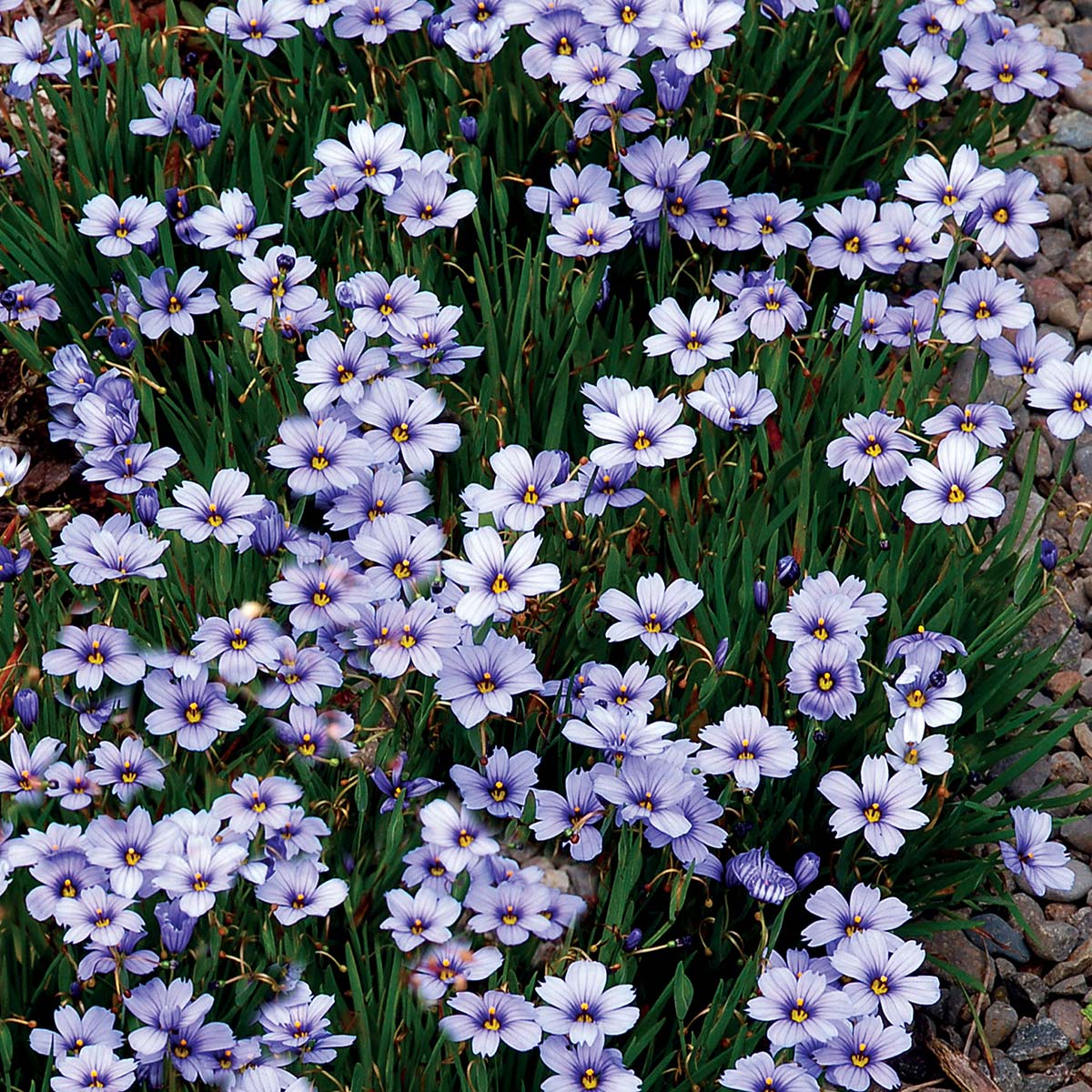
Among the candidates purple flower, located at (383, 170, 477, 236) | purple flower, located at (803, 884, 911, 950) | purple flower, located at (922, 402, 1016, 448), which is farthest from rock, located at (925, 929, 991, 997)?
purple flower, located at (383, 170, 477, 236)

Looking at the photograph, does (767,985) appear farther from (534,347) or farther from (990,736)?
(534,347)

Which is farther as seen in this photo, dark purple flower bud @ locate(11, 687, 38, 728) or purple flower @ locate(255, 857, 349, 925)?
dark purple flower bud @ locate(11, 687, 38, 728)

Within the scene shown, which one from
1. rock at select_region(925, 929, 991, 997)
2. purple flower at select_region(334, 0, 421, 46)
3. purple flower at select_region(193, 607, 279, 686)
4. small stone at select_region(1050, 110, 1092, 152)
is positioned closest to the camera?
purple flower at select_region(193, 607, 279, 686)

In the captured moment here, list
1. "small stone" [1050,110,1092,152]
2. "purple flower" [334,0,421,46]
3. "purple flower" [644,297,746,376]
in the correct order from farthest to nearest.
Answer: "small stone" [1050,110,1092,152], "purple flower" [334,0,421,46], "purple flower" [644,297,746,376]

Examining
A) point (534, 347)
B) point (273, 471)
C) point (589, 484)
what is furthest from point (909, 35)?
point (273, 471)

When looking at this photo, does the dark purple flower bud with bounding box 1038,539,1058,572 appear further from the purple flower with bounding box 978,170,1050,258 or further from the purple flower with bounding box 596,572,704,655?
the purple flower with bounding box 978,170,1050,258

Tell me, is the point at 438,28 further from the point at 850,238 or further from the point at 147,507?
the point at 147,507
